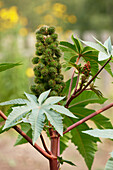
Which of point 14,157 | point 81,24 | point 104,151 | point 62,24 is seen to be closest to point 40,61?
point 14,157

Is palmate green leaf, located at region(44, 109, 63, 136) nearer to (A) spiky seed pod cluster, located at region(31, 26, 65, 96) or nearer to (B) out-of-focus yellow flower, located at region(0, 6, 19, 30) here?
(A) spiky seed pod cluster, located at region(31, 26, 65, 96)

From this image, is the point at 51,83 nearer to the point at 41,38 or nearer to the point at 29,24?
the point at 41,38

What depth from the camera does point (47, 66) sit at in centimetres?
55

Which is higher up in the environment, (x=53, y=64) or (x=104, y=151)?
(x=53, y=64)

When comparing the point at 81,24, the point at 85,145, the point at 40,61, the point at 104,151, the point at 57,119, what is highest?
the point at 81,24

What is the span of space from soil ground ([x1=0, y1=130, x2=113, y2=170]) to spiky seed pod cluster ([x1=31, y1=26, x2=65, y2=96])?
1.61 meters

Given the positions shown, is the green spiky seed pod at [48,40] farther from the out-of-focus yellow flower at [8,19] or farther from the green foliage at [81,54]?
the out-of-focus yellow flower at [8,19]

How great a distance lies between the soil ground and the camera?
2.17 metres

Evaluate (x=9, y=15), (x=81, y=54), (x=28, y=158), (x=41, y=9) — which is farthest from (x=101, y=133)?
(x=41, y=9)

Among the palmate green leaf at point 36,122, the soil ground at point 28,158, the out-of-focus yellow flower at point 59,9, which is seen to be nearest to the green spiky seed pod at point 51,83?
the palmate green leaf at point 36,122

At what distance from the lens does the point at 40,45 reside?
22.0 inches

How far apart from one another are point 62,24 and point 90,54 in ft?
15.0

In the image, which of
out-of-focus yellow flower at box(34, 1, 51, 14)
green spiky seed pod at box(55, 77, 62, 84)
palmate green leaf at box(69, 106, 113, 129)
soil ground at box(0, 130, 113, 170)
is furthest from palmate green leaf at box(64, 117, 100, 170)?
out-of-focus yellow flower at box(34, 1, 51, 14)

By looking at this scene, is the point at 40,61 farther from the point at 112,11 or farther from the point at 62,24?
the point at 112,11
